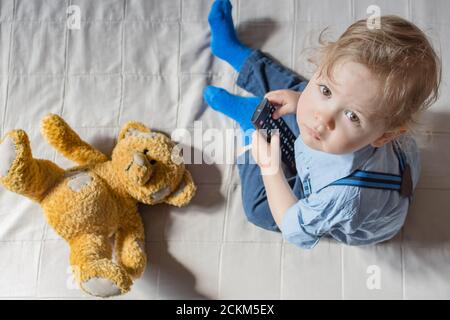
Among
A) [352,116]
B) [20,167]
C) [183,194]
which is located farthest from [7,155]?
[352,116]

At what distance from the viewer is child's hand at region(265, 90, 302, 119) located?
845 millimetres

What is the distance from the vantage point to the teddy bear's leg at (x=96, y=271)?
75cm

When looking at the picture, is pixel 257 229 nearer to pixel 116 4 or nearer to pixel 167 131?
pixel 167 131

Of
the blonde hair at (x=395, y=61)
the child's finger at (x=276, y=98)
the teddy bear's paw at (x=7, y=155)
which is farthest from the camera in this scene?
the child's finger at (x=276, y=98)

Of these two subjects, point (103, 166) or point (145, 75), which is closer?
point (103, 166)

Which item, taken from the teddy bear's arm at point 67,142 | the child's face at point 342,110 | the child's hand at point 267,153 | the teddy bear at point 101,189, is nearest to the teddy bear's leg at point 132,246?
the teddy bear at point 101,189

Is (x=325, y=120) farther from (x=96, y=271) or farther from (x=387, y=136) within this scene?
(x=96, y=271)

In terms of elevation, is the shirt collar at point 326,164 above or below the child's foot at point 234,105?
below

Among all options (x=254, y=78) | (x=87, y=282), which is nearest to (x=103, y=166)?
(x=87, y=282)

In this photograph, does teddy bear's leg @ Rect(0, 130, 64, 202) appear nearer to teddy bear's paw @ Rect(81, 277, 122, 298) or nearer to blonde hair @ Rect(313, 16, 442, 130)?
teddy bear's paw @ Rect(81, 277, 122, 298)

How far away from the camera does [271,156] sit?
2.65ft

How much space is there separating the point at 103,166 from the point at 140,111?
0.14 m

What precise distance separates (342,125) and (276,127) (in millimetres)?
227

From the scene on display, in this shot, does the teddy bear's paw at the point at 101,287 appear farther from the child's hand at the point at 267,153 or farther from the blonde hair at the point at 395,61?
the blonde hair at the point at 395,61
